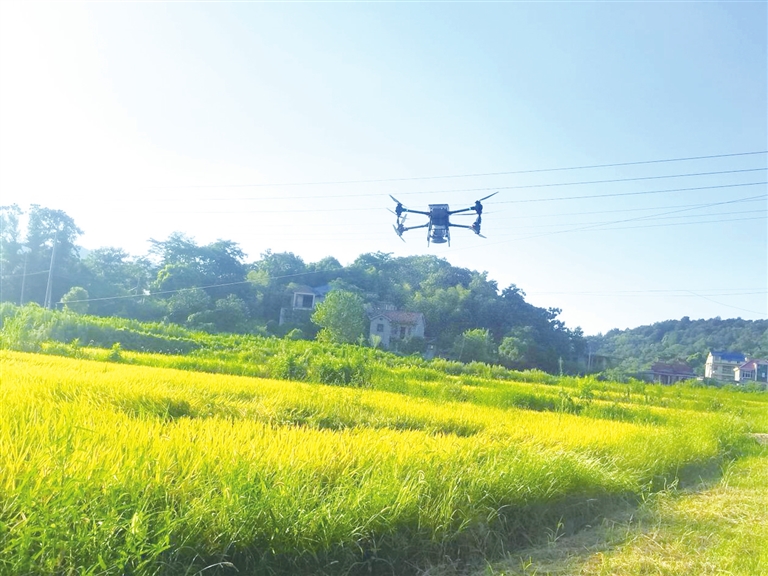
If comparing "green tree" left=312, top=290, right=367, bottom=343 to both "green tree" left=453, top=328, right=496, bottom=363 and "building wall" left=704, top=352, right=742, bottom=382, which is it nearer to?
"green tree" left=453, top=328, right=496, bottom=363

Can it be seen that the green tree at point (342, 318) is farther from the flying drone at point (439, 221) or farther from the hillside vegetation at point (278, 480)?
the hillside vegetation at point (278, 480)

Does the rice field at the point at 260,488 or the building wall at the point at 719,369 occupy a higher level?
the building wall at the point at 719,369

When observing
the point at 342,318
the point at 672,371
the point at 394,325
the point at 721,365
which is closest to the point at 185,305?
the point at 342,318

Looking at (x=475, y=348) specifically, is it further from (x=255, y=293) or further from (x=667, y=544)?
(x=667, y=544)

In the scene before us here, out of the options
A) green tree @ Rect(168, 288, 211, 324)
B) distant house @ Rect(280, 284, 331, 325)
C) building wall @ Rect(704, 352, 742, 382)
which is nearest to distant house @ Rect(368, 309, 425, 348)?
distant house @ Rect(280, 284, 331, 325)

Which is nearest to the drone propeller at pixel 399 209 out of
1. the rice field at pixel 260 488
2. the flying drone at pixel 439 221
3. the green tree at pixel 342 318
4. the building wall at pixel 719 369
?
the flying drone at pixel 439 221

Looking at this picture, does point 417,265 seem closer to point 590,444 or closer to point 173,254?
point 173,254

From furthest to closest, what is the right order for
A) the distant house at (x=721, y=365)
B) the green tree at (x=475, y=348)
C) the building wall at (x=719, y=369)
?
the green tree at (x=475, y=348) < the building wall at (x=719, y=369) < the distant house at (x=721, y=365)
